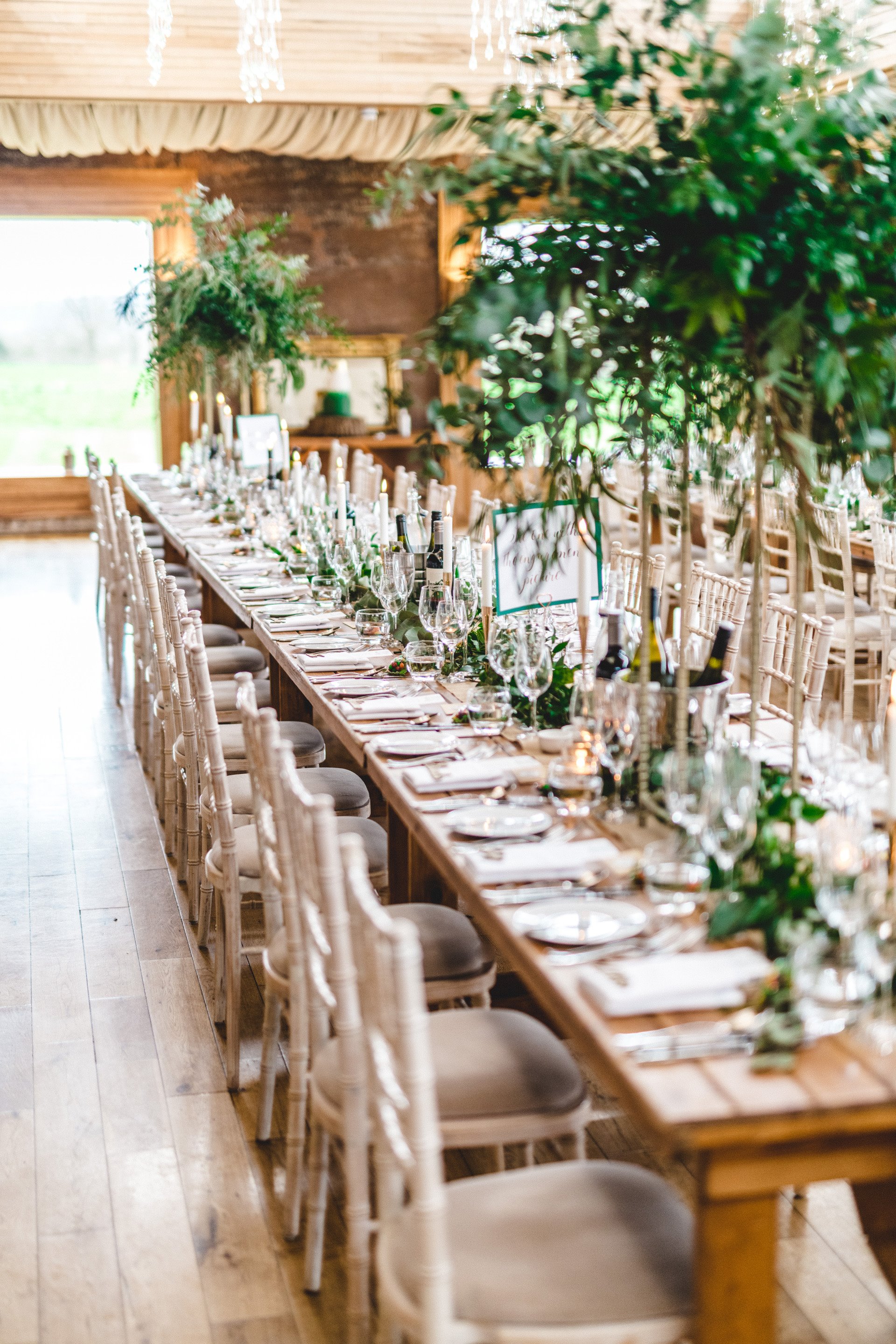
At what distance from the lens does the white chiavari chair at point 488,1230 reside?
1638 mm

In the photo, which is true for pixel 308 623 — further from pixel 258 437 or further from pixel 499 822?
pixel 258 437

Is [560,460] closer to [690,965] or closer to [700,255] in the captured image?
[700,255]

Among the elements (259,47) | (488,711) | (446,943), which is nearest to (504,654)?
(488,711)

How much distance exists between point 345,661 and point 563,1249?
2.20 m

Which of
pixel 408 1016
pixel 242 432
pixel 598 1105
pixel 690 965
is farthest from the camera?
pixel 242 432

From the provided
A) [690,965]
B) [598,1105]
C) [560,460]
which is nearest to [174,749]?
[598,1105]

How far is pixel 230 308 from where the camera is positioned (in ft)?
26.0

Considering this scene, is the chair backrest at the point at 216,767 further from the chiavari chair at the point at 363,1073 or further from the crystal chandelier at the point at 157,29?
the crystal chandelier at the point at 157,29

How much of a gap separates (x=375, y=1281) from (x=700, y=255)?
1807 millimetres

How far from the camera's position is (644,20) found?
208 cm

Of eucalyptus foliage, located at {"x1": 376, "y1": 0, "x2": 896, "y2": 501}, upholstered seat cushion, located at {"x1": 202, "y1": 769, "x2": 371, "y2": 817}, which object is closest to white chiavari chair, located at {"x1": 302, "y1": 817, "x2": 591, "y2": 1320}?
eucalyptus foliage, located at {"x1": 376, "y1": 0, "x2": 896, "y2": 501}

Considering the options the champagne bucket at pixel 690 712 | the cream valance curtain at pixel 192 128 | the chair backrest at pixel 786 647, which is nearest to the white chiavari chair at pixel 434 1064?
the champagne bucket at pixel 690 712

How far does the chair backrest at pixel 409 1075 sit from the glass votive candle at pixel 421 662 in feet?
5.72

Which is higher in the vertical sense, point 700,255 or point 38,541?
point 700,255
